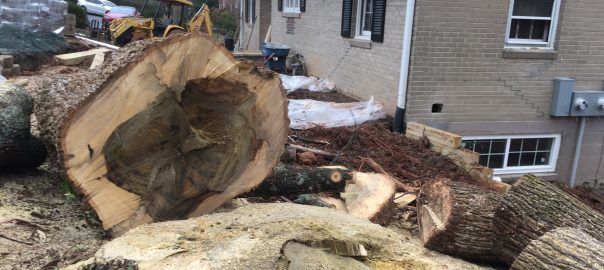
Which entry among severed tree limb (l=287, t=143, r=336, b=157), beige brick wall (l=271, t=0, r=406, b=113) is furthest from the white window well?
severed tree limb (l=287, t=143, r=336, b=157)

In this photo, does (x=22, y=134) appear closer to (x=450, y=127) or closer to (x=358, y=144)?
(x=358, y=144)

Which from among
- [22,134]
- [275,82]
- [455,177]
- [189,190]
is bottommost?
[455,177]

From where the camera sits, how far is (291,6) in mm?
14062

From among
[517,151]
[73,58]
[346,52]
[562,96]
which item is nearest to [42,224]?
[73,58]

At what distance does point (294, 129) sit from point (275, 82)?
354 cm

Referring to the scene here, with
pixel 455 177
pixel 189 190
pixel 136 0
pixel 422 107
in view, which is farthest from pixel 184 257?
pixel 136 0

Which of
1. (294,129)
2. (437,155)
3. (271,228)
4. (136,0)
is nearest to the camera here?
(271,228)

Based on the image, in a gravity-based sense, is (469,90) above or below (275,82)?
below

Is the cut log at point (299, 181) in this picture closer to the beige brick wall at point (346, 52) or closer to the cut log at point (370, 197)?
the cut log at point (370, 197)

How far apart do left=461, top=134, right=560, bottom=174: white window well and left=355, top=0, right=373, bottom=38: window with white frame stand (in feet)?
9.28

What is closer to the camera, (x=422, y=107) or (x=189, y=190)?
(x=189, y=190)

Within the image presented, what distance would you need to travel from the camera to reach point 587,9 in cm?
795

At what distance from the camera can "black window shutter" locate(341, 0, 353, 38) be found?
31.2ft

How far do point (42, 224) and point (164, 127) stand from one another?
0.99 m
